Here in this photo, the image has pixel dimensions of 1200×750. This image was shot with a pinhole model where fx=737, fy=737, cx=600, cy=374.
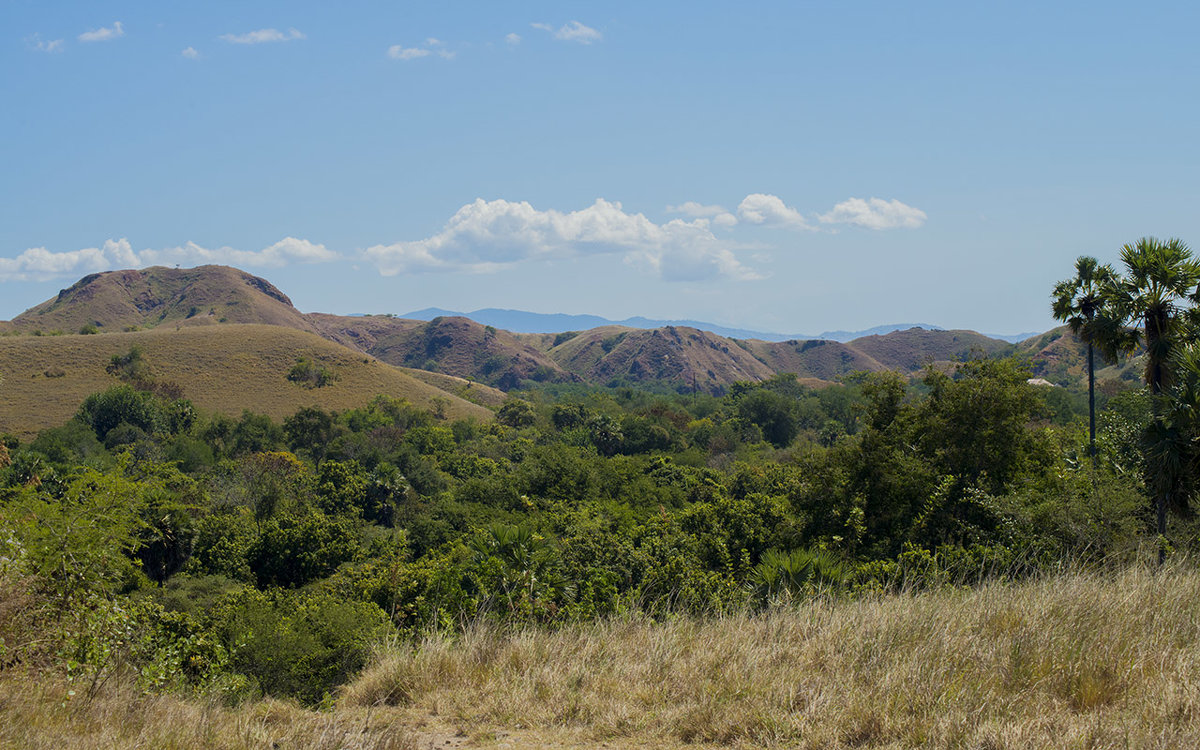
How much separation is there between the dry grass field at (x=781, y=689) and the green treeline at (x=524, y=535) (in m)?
0.99

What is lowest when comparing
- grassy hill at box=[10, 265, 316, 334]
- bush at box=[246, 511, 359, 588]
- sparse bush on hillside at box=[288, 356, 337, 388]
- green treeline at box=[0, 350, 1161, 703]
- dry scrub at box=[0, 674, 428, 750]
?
bush at box=[246, 511, 359, 588]

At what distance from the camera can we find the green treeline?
817 cm

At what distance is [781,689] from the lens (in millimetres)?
4723

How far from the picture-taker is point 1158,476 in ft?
36.7

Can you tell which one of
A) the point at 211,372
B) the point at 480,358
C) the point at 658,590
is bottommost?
the point at 658,590

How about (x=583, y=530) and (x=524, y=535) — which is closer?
(x=524, y=535)

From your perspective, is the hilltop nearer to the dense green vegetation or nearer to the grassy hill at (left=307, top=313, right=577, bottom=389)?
the grassy hill at (left=307, top=313, right=577, bottom=389)

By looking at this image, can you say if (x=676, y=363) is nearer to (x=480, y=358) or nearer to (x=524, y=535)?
(x=480, y=358)

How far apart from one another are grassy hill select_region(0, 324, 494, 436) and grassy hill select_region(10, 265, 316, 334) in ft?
233

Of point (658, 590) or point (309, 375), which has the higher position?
point (309, 375)

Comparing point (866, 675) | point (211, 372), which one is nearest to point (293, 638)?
point (866, 675)

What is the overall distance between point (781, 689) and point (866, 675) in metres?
0.58

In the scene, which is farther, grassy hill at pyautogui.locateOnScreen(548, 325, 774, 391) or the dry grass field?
grassy hill at pyautogui.locateOnScreen(548, 325, 774, 391)

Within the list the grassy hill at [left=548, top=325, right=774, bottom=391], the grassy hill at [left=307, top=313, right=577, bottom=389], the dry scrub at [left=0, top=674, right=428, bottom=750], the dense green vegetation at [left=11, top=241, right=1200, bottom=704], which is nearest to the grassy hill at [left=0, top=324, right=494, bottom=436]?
the dense green vegetation at [left=11, top=241, right=1200, bottom=704]
